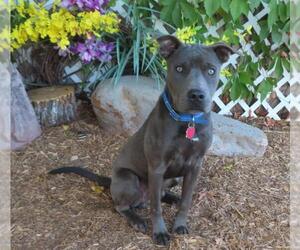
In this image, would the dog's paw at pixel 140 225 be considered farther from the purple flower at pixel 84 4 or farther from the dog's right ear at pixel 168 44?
the purple flower at pixel 84 4

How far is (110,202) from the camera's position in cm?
337

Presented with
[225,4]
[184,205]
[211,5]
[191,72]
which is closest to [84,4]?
[211,5]

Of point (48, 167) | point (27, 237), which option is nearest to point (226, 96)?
point (48, 167)

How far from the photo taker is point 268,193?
11.6ft

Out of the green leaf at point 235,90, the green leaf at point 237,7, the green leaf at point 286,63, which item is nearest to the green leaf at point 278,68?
the green leaf at point 286,63

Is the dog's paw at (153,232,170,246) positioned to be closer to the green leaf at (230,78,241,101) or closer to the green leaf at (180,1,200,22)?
the green leaf at (180,1,200,22)

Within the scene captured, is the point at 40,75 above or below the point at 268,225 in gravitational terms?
above

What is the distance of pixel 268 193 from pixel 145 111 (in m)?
1.34

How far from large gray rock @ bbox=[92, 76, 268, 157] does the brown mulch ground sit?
11 centimetres

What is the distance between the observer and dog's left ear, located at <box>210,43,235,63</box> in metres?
2.75

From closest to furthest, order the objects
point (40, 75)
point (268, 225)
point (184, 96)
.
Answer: point (184, 96)
point (268, 225)
point (40, 75)

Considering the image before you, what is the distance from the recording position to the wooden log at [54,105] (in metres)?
4.41

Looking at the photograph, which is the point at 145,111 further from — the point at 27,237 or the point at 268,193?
the point at 27,237

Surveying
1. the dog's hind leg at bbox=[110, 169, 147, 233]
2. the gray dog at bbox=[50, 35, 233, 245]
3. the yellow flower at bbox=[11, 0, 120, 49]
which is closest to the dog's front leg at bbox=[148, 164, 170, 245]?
the gray dog at bbox=[50, 35, 233, 245]
